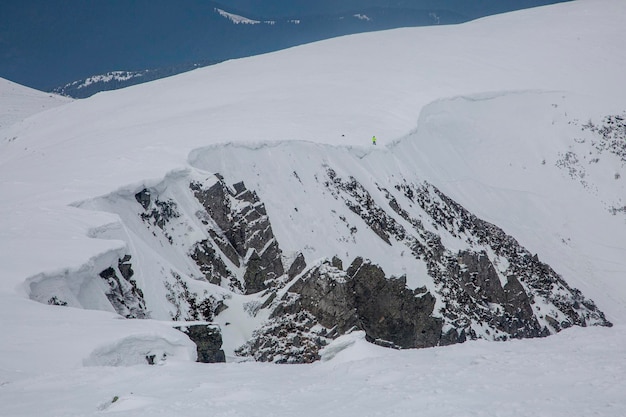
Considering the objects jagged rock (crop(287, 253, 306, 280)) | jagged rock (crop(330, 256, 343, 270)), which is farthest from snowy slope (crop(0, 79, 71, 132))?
jagged rock (crop(330, 256, 343, 270))

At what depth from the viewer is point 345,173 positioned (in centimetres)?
3678

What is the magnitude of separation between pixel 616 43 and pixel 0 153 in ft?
204

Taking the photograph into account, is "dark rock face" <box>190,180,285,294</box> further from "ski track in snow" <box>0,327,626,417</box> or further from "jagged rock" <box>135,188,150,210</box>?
"ski track in snow" <box>0,327,626,417</box>

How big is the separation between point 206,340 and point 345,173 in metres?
20.2

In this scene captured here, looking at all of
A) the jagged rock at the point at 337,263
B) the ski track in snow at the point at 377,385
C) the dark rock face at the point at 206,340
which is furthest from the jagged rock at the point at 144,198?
the ski track in snow at the point at 377,385

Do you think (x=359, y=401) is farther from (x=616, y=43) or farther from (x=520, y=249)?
(x=616, y=43)

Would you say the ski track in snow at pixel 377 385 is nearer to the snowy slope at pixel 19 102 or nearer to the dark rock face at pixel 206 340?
the dark rock face at pixel 206 340

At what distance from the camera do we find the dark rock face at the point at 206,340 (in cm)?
1764

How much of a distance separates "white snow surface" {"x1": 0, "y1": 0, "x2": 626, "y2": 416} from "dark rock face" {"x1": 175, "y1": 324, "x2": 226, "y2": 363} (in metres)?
1.72

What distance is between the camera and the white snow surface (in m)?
10.6

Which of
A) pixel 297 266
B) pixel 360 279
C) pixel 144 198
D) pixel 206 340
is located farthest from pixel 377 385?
pixel 297 266

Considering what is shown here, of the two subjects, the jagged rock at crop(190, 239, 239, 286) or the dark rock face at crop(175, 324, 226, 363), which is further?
the jagged rock at crop(190, 239, 239, 286)

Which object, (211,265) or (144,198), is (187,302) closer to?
(211,265)

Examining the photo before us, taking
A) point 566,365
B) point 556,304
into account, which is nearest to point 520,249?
point 556,304
